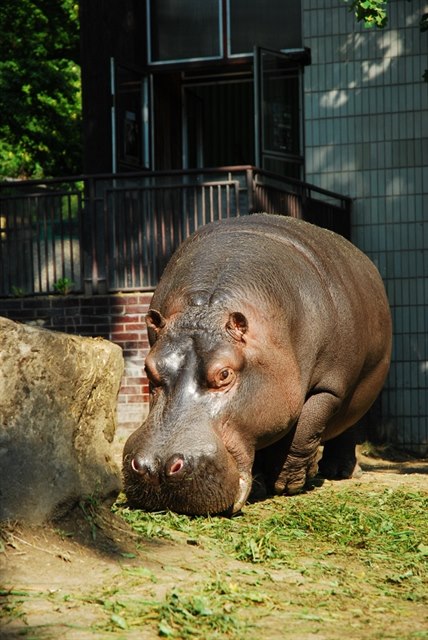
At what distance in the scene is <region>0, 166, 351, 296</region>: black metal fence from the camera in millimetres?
11008

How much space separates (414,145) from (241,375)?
685 centimetres

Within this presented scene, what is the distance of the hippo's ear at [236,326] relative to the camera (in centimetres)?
609

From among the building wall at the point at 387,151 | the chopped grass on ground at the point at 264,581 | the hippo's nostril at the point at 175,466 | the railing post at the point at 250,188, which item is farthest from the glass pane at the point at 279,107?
the hippo's nostril at the point at 175,466

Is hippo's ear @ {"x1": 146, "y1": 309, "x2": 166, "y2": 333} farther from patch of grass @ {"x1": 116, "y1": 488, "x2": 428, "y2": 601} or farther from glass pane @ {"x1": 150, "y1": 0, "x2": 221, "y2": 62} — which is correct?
glass pane @ {"x1": 150, "y1": 0, "x2": 221, "y2": 62}

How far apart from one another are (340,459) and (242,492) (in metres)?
2.66

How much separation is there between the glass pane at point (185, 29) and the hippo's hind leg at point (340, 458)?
6560 millimetres

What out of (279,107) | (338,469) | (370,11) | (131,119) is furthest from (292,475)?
(131,119)

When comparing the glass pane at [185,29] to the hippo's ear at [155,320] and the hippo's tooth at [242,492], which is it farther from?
the hippo's tooth at [242,492]

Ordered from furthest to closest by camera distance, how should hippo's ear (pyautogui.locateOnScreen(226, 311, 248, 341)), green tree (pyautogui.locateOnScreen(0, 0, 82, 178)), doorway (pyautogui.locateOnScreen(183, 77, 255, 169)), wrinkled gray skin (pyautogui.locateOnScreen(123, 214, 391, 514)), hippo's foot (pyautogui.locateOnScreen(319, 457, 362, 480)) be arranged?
green tree (pyautogui.locateOnScreen(0, 0, 82, 178)) → doorway (pyautogui.locateOnScreen(183, 77, 255, 169)) → hippo's foot (pyautogui.locateOnScreen(319, 457, 362, 480)) → hippo's ear (pyautogui.locateOnScreen(226, 311, 248, 341)) → wrinkled gray skin (pyautogui.locateOnScreen(123, 214, 391, 514))

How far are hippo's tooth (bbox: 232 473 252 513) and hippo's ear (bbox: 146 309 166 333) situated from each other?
93cm

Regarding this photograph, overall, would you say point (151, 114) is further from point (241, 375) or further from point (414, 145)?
point (241, 375)

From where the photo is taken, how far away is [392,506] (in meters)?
6.70

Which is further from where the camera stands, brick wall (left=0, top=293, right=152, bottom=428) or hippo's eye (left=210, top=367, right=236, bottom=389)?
brick wall (left=0, top=293, right=152, bottom=428)

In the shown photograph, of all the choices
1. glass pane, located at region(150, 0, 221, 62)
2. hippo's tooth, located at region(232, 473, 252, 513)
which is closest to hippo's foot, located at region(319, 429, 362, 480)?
hippo's tooth, located at region(232, 473, 252, 513)
